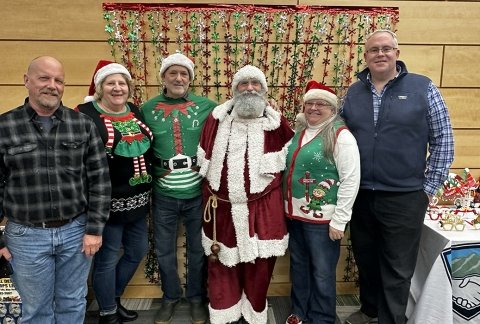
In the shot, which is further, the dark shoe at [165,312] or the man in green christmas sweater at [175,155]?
the dark shoe at [165,312]

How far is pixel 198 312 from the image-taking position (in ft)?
7.64

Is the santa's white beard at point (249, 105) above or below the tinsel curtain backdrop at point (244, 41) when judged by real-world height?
below

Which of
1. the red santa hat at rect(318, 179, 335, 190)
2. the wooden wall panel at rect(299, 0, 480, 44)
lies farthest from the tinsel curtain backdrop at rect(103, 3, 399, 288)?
the red santa hat at rect(318, 179, 335, 190)

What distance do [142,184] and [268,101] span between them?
2.94 ft

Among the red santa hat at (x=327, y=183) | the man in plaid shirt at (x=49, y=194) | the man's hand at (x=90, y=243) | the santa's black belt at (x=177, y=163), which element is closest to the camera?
the man in plaid shirt at (x=49, y=194)

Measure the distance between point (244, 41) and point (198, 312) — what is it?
1833 mm

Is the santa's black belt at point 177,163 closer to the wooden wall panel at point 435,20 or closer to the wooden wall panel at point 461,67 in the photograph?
the wooden wall panel at point 435,20

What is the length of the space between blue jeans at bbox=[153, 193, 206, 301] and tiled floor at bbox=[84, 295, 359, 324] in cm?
14

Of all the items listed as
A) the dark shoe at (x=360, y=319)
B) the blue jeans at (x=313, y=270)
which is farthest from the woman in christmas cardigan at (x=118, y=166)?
the dark shoe at (x=360, y=319)

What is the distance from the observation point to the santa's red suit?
2014mm

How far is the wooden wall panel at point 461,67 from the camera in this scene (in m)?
2.54

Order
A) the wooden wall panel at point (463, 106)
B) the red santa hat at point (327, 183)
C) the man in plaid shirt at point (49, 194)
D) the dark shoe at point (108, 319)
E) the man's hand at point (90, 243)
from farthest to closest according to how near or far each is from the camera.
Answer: the wooden wall panel at point (463, 106) < the dark shoe at point (108, 319) < the red santa hat at point (327, 183) < the man's hand at point (90, 243) < the man in plaid shirt at point (49, 194)

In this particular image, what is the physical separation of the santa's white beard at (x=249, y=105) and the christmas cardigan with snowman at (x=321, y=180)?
29 cm

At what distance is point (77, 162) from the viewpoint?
1.65 meters
